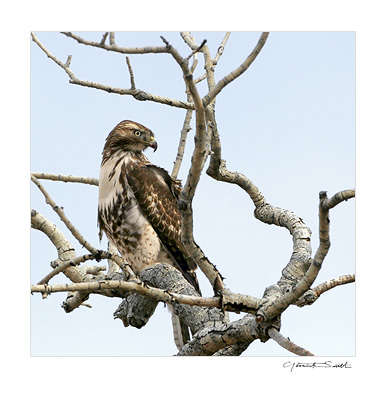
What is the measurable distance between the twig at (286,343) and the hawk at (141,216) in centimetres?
212

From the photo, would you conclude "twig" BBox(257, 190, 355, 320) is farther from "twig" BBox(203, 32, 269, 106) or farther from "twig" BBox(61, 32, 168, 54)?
"twig" BBox(61, 32, 168, 54)

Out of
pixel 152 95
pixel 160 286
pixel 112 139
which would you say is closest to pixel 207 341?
pixel 160 286

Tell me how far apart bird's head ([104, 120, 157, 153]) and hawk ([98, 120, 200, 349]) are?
22 cm

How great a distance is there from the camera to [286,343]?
11.4 feet

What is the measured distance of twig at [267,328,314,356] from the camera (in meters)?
3.33

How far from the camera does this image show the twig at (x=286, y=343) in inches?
131

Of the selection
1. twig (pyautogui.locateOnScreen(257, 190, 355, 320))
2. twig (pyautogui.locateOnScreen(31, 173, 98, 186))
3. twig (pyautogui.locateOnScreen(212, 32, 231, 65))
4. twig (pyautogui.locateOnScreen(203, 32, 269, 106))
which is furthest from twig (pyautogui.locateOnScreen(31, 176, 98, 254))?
twig (pyautogui.locateOnScreen(212, 32, 231, 65))

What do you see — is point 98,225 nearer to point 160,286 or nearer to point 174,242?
point 174,242

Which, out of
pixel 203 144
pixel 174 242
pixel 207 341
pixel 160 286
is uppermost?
pixel 203 144

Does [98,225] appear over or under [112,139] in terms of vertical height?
under

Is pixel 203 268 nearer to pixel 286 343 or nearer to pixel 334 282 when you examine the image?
pixel 286 343

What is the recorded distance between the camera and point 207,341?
4.17 metres

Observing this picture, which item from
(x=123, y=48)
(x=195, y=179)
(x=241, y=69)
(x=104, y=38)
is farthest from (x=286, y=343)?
(x=104, y=38)
